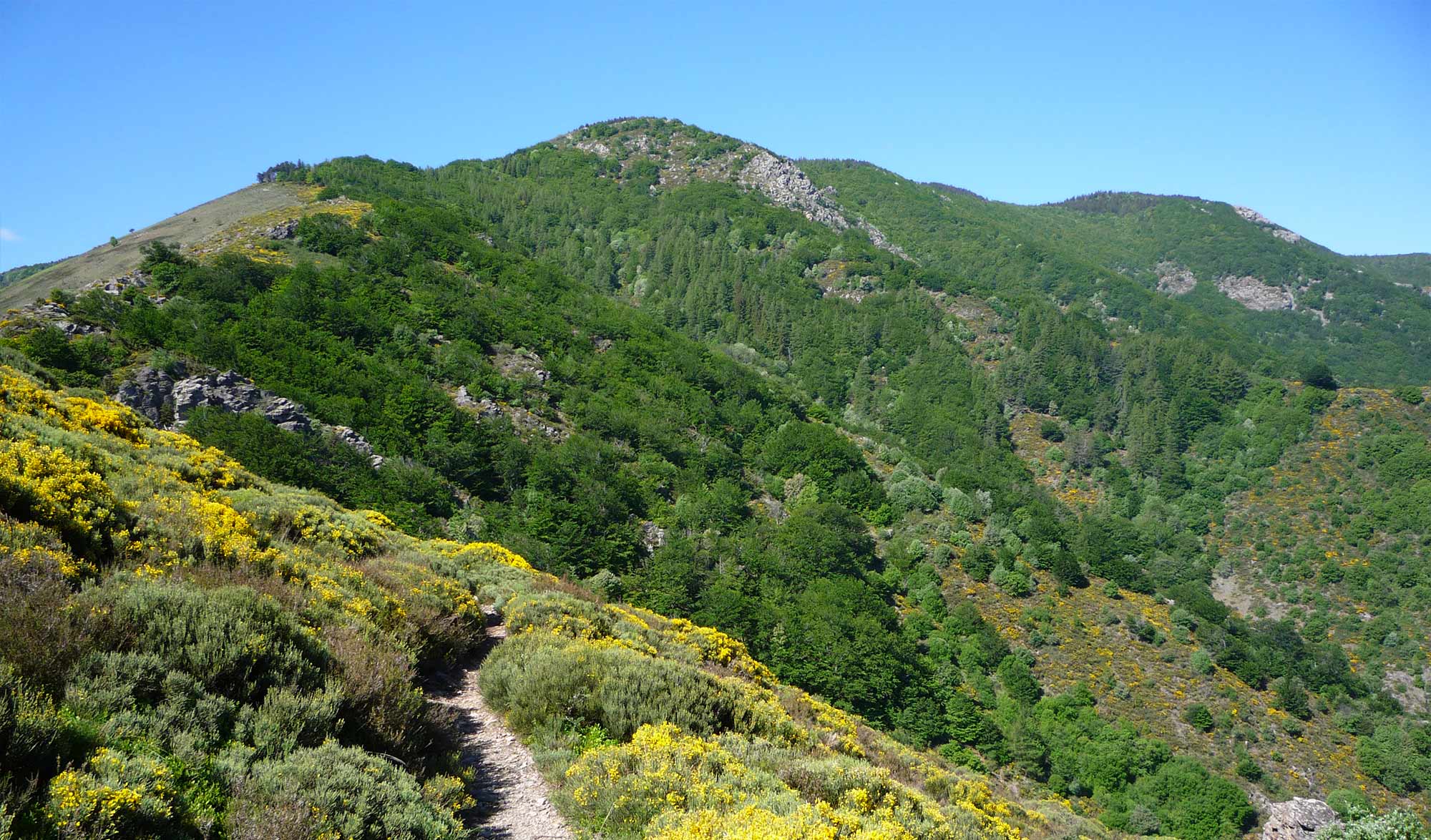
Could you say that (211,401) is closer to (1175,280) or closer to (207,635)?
(207,635)

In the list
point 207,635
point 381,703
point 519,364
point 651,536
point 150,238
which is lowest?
point 651,536

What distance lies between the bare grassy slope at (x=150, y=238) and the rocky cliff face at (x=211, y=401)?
13.4m

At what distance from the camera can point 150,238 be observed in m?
58.8

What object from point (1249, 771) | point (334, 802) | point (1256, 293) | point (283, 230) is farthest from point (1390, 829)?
point (1256, 293)

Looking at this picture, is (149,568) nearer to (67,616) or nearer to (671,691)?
(67,616)

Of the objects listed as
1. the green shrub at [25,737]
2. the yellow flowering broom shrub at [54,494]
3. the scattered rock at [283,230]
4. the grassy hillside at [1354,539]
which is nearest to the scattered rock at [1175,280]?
the grassy hillside at [1354,539]

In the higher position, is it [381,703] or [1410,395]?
[1410,395]

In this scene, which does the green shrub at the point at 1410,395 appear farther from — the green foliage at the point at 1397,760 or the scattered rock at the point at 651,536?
the scattered rock at the point at 651,536

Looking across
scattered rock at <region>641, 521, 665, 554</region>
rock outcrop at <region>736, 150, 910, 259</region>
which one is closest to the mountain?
scattered rock at <region>641, 521, 665, 554</region>

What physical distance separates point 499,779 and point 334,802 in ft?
9.32

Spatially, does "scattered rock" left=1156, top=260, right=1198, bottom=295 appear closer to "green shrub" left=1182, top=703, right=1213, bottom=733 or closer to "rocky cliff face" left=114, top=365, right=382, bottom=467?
"green shrub" left=1182, top=703, right=1213, bottom=733

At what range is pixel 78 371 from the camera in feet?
103

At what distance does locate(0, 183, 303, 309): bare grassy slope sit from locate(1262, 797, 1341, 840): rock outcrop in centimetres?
6607

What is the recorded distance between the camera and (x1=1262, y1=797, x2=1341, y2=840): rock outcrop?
888 inches
